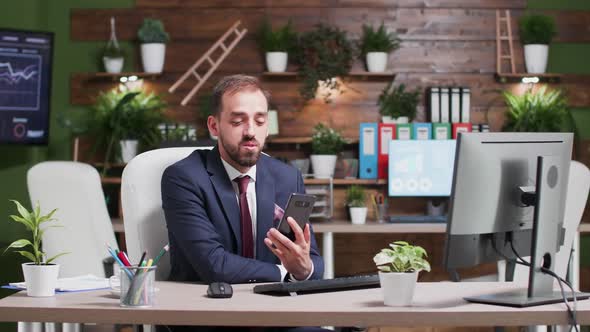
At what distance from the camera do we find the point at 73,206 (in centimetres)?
416

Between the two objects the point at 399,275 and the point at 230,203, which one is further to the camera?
the point at 230,203

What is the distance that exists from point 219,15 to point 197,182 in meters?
3.56

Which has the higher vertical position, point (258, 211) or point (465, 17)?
point (465, 17)

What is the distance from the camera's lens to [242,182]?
112 inches

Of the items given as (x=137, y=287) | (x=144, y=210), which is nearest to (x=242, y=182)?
(x=144, y=210)

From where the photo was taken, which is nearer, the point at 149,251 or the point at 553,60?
the point at 149,251

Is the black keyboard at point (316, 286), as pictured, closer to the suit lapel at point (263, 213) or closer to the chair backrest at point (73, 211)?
the suit lapel at point (263, 213)

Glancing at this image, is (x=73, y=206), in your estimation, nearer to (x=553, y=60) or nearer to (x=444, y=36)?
(x=444, y=36)

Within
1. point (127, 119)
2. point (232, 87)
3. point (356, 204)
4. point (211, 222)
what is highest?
point (232, 87)

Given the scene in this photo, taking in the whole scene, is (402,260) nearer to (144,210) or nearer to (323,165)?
(144,210)

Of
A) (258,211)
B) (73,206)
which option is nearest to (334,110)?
(73,206)

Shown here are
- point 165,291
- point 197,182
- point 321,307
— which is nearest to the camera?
point 321,307

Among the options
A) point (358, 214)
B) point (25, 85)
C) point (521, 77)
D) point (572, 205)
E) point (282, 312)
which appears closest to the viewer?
point (282, 312)

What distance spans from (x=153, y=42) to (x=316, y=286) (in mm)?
3842
